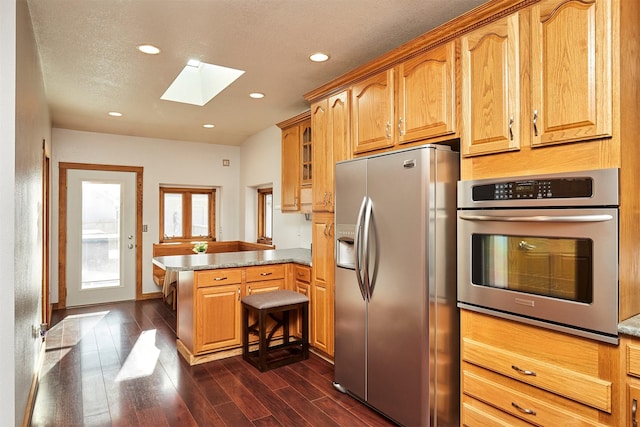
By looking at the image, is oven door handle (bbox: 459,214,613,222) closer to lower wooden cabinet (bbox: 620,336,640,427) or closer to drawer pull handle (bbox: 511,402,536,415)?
lower wooden cabinet (bbox: 620,336,640,427)

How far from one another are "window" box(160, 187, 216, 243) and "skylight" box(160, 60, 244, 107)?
8.52 feet

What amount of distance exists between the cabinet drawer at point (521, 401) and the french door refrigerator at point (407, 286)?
0.66ft

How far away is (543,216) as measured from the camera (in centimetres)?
175

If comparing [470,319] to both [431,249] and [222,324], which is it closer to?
[431,249]

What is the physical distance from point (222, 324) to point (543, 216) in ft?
9.12

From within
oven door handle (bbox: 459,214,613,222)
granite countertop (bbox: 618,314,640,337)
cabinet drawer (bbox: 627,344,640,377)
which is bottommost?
cabinet drawer (bbox: 627,344,640,377)

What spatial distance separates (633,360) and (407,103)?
1.75 metres

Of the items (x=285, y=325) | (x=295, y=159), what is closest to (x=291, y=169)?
(x=295, y=159)

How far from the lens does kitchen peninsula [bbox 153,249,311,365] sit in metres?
3.37

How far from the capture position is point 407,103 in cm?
246

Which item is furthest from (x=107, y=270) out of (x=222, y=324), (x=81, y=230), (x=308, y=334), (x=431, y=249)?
(x=431, y=249)

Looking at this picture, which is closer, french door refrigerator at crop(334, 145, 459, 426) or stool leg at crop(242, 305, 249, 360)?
french door refrigerator at crop(334, 145, 459, 426)

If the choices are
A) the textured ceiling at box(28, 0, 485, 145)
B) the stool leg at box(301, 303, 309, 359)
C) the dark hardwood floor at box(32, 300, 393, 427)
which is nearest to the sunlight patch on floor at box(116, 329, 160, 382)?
the dark hardwood floor at box(32, 300, 393, 427)

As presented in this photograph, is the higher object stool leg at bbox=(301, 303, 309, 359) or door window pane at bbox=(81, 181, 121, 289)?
door window pane at bbox=(81, 181, 121, 289)
